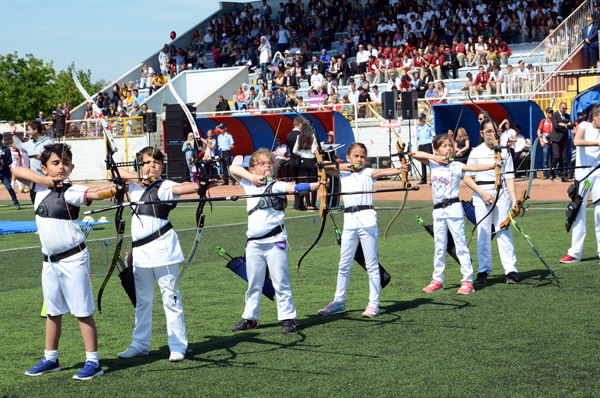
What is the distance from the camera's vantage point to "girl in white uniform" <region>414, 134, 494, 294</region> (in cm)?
858

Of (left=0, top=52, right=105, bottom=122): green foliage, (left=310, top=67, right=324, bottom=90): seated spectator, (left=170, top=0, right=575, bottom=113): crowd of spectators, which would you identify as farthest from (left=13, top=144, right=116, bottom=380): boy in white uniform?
(left=0, top=52, right=105, bottom=122): green foliage

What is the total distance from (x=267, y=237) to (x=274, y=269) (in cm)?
29

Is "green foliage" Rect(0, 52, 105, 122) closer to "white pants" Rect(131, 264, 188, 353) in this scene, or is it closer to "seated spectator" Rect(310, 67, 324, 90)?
"seated spectator" Rect(310, 67, 324, 90)

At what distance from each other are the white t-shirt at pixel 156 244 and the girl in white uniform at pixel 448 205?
3207 mm

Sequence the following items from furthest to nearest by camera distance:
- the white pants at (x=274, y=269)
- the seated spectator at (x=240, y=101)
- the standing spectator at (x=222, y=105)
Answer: the seated spectator at (x=240, y=101)
the standing spectator at (x=222, y=105)
the white pants at (x=274, y=269)

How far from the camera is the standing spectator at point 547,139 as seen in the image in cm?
2293

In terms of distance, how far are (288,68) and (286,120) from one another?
5.90m

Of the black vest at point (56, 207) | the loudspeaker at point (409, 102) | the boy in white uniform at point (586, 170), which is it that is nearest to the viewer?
the black vest at point (56, 207)

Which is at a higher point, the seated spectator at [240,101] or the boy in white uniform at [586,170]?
the seated spectator at [240,101]

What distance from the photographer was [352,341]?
666 cm

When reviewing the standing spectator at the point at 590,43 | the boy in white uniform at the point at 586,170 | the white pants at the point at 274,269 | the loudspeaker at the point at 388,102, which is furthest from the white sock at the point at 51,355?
the standing spectator at the point at 590,43

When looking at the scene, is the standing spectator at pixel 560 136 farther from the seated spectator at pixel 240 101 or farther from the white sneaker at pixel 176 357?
the white sneaker at pixel 176 357

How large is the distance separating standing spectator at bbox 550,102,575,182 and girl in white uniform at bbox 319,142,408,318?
15.6 meters

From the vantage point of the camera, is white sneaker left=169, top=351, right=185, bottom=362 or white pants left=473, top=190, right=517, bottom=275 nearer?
white sneaker left=169, top=351, right=185, bottom=362
